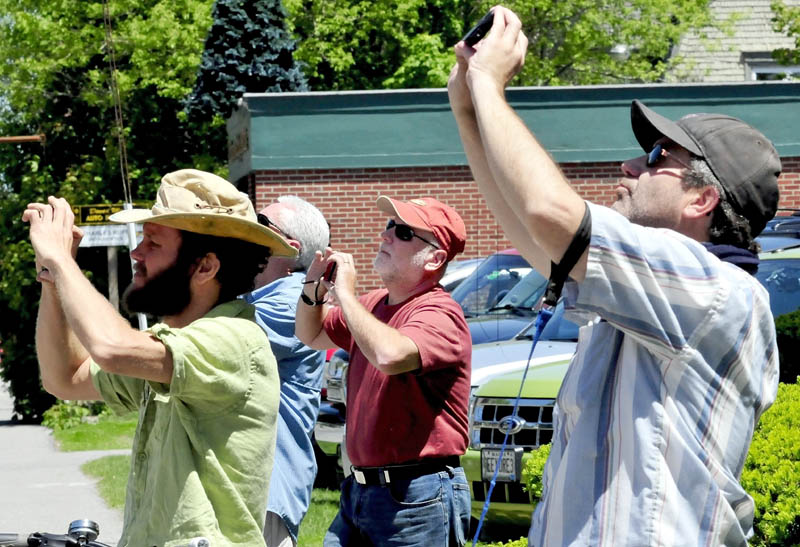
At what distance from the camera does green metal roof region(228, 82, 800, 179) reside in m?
16.8

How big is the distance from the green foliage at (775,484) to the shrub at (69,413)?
1478 centimetres

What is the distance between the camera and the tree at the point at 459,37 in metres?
23.7

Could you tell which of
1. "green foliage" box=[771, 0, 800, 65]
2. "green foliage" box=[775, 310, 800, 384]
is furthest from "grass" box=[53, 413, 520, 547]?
"green foliage" box=[771, 0, 800, 65]

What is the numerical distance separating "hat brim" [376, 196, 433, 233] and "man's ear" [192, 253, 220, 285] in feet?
4.89

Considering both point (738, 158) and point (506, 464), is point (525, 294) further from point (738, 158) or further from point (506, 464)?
point (738, 158)

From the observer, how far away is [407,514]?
4352 millimetres

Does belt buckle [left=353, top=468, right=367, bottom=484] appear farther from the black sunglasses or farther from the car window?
the car window

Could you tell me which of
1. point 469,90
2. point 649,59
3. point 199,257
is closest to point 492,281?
point 199,257

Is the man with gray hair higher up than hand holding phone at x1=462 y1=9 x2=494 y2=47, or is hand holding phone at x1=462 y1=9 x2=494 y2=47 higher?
hand holding phone at x1=462 y1=9 x2=494 y2=47

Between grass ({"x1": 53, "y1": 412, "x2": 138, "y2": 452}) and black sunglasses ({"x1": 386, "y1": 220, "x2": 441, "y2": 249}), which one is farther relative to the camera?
grass ({"x1": 53, "y1": 412, "x2": 138, "y2": 452})

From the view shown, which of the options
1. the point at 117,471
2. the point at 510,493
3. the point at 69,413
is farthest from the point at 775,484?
the point at 69,413

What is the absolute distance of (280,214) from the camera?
5.32 meters

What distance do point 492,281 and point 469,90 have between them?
8195mm

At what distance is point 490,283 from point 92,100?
561 inches
